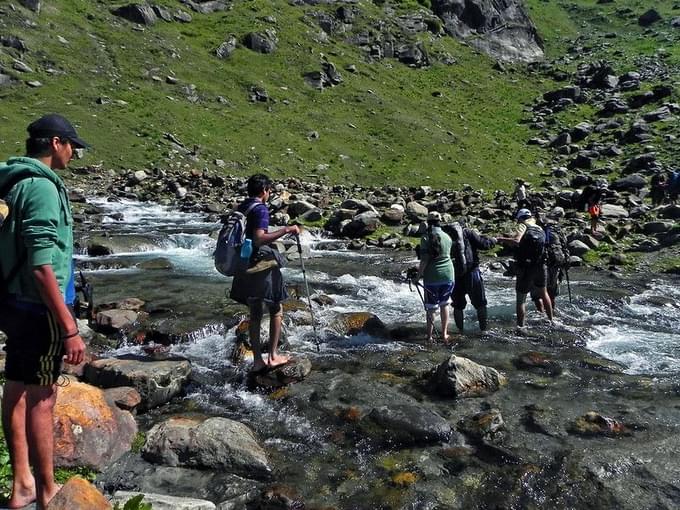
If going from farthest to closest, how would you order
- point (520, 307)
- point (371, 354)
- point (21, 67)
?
1. point (21, 67)
2. point (520, 307)
3. point (371, 354)

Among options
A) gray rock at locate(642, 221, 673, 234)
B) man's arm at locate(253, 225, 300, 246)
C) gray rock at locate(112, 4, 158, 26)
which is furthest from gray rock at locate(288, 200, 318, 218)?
gray rock at locate(112, 4, 158, 26)

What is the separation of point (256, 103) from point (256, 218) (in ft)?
189

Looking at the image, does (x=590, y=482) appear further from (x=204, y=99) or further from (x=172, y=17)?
(x=172, y=17)

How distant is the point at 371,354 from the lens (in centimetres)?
1155

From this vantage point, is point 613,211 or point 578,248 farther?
point 613,211

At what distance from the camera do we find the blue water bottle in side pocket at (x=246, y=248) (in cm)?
854

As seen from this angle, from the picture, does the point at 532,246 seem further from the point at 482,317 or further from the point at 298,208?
the point at 298,208

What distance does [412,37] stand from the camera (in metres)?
95.8

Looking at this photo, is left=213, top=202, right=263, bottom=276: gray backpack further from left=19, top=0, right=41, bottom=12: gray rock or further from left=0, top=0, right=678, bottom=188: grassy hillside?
left=19, top=0, right=41, bottom=12: gray rock

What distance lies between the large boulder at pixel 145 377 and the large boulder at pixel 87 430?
4.27 feet

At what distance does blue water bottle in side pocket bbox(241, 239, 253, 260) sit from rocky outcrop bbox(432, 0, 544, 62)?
111849 millimetres

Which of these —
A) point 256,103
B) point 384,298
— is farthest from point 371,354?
point 256,103

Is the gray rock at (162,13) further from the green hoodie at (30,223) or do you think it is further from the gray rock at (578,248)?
the green hoodie at (30,223)

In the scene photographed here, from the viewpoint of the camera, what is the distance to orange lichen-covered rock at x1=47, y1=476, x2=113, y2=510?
4470 mm
